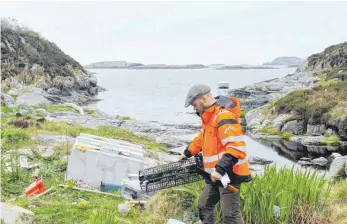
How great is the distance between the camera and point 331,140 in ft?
97.2

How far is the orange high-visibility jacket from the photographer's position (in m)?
4.38

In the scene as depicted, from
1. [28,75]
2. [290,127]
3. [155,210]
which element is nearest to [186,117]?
[290,127]

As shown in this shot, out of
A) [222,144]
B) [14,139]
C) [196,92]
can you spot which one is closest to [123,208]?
[222,144]

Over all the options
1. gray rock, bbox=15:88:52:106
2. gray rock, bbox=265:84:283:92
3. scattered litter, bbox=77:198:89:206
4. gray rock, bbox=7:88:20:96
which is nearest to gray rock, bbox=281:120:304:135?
gray rock, bbox=15:88:52:106

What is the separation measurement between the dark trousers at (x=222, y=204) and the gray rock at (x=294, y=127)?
2970cm

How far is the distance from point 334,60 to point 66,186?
80466 millimetres

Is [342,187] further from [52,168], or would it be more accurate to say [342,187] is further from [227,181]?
[52,168]

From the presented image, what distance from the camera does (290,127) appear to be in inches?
1334

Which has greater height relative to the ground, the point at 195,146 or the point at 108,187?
the point at 195,146

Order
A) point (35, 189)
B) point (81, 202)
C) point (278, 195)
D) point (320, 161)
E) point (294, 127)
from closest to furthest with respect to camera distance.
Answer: point (278, 195) → point (81, 202) → point (35, 189) → point (320, 161) → point (294, 127)

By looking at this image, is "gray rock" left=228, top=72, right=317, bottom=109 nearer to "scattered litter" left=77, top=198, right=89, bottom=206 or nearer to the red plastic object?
the red plastic object

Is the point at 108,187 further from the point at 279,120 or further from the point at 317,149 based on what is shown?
the point at 279,120

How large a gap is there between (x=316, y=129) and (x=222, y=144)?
30.1 meters

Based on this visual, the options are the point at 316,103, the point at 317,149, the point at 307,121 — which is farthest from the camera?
the point at 316,103
